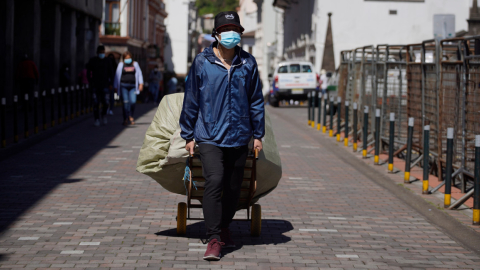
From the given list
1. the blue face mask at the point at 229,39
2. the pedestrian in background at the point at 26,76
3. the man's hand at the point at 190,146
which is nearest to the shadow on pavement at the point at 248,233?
the man's hand at the point at 190,146

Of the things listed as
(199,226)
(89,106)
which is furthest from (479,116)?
(89,106)

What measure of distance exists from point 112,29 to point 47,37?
18.9m

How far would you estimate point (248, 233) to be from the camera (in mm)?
6645

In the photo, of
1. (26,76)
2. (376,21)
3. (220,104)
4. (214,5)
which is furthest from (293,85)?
(214,5)

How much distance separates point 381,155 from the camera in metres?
13.3

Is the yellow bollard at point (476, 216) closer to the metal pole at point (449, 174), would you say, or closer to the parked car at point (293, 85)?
the metal pole at point (449, 174)

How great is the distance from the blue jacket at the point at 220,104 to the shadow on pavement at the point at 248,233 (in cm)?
94

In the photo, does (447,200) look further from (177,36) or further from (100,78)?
(177,36)

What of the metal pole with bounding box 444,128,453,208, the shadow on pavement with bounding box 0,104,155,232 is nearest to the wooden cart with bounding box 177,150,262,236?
the shadow on pavement with bounding box 0,104,155,232

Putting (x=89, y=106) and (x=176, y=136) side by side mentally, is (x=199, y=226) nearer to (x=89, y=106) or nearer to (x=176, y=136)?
(x=176, y=136)

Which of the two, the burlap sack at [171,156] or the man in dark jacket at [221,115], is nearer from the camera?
the man in dark jacket at [221,115]

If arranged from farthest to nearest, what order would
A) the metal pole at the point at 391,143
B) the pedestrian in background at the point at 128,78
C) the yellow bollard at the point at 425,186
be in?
the pedestrian in background at the point at 128,78 → the metal pole at the point at 391,143 → the yellow bollard at the point at 425,186

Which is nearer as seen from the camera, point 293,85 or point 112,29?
point 293,85

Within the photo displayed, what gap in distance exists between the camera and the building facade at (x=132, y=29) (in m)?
47.8
